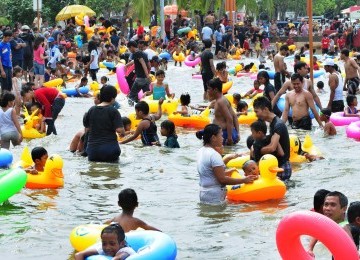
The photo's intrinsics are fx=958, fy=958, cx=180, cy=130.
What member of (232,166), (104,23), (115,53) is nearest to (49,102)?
(232,166)

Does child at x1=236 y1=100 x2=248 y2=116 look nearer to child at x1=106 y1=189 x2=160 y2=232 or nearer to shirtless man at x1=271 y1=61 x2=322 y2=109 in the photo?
shirtless man at x1=271 y1=61 x2=322 y2=109

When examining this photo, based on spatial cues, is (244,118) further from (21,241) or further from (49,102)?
(21,241)

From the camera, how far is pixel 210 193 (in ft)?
34.7

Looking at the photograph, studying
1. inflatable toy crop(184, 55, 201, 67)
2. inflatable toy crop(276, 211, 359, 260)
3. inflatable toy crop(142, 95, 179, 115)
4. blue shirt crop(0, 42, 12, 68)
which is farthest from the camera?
inflatable toy crop(184, 55, 201, 67)

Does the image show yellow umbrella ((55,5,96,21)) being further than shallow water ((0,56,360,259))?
Yes

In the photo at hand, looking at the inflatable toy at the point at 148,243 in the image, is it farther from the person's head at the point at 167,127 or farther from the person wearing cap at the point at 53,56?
the person wearing cap at the point at 53,56

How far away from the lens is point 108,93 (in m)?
12.6

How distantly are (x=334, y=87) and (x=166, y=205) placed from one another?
759cm

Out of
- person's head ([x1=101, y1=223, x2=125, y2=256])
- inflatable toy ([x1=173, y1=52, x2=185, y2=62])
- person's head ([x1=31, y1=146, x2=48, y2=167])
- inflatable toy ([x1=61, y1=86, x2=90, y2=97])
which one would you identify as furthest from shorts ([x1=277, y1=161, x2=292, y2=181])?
inflatable toy ([x1=173, y1=52, x2=185, y2=62])

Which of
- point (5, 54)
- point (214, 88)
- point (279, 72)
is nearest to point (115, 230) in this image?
point (214, 88)

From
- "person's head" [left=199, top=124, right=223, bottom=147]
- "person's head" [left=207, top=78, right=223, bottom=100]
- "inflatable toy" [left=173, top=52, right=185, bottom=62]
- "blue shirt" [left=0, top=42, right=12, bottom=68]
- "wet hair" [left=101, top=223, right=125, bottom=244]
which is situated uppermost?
"blue shirt" [left=0, top=42, right=12, bottom=68]

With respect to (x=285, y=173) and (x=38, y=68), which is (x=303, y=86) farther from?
(x=38, y=68)

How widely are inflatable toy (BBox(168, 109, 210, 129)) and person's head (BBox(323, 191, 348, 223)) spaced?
9.73 metres

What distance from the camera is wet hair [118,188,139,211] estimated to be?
327 inches
